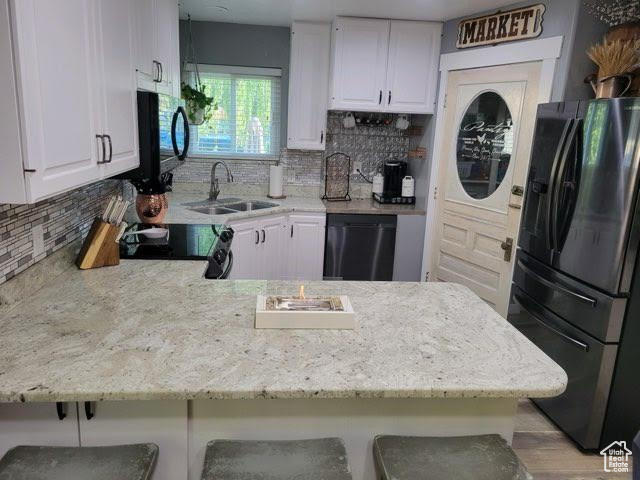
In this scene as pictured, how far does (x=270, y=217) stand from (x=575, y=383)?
2.43 metres

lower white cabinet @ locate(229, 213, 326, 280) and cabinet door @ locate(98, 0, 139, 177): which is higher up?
cabinet door @ locate(98, 0, 139, 177)

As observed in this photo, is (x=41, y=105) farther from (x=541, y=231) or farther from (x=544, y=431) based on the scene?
(x=544, y=431)

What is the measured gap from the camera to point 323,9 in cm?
361

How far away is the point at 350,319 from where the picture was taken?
155 centimetres

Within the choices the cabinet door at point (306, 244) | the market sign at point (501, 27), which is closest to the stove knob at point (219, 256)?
the cabinet door at point (306, 244)

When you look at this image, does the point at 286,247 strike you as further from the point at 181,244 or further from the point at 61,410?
the point at 61,410

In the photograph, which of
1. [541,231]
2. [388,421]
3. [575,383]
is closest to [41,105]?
[388,421]

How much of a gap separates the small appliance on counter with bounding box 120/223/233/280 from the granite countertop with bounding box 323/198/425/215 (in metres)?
1.27

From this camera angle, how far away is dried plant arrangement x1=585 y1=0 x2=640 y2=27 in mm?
2677

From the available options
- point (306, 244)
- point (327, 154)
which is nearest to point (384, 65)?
point (327, 154)

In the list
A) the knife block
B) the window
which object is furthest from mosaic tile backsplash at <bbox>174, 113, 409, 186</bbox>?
the knife block

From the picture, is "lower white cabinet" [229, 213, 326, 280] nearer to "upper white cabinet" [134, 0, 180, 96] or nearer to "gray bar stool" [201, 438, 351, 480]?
"upper white cabinet" [134, 0, 180, 96]

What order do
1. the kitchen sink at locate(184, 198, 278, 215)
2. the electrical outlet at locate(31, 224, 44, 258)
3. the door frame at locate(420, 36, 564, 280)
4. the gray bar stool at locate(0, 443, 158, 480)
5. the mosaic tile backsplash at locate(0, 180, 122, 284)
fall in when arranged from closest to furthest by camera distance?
the gray bar stool at locate(0, 443, 158, 480), the mosaic tile backsplash at locate(0, 180, 122, 284), the electrical outlet at locate(31, 224, 44, 258), the door frame at locate(420, 36, 564, 280), the kitchen sink at locate(184, 198, 278, 215)

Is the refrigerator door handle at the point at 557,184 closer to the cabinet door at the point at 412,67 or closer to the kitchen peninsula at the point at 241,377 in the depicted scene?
the kitchen peninsula at the point at 241,377
